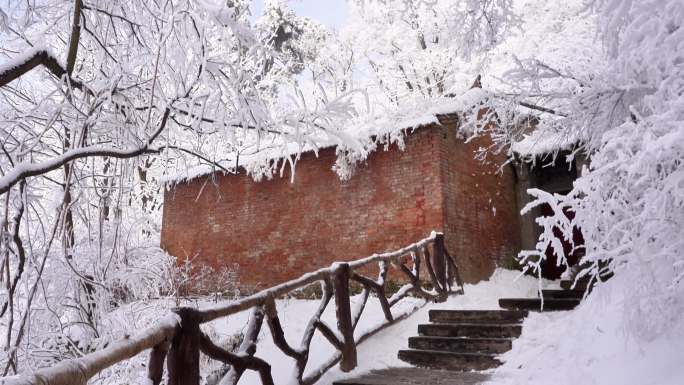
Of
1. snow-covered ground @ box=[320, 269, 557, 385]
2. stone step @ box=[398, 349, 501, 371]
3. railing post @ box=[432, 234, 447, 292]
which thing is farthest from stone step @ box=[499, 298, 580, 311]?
stone step @ box=[398, 349, 501, 371]

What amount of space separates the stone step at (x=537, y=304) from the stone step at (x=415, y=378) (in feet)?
7.62

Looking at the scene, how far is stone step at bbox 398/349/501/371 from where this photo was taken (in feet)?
18.9

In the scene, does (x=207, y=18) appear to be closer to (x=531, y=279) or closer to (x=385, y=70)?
(x=531, y=279)

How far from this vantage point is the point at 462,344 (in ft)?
21.0

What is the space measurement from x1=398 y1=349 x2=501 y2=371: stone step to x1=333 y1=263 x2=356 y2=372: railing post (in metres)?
0.88

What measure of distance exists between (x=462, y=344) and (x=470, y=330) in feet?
1.37

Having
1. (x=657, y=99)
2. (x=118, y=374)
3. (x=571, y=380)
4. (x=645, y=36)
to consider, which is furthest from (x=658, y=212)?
(x=118, y=374)

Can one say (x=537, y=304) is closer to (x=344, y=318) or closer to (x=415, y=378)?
(x=415, y=378)

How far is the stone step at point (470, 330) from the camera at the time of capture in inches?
255

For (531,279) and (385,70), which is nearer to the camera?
(531,279)

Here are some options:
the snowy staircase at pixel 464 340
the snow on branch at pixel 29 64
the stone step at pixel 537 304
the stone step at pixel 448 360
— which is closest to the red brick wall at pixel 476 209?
the stone step at pixel 537 304

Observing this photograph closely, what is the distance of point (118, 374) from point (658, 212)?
172 inches

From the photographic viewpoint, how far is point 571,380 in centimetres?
447

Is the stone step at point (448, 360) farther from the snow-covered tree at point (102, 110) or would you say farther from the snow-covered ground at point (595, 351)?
the snow-covered tree at point (102, 110)
